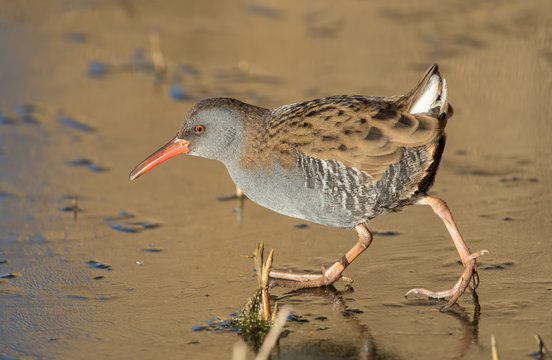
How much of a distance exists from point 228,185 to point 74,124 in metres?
1.73

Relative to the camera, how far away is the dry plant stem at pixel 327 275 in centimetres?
467

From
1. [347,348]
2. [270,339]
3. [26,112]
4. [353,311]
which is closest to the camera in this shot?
[270,339]

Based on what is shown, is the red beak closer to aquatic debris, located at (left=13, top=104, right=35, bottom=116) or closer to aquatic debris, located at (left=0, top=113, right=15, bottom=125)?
aquatic debris, located at (left=0, top=113, right=15, bottom=125)

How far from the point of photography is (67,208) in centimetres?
577

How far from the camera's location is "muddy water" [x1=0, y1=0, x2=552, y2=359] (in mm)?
4191

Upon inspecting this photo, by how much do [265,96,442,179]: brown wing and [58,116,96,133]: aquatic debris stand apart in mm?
2766

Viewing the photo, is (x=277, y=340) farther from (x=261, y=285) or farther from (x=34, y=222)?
(x=34, y=222)

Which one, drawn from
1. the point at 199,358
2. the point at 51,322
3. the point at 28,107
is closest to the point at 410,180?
the point at 199,358

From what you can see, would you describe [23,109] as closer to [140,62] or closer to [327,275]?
[140,62]

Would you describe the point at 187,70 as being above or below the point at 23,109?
above

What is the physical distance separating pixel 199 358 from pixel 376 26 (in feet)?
18.8

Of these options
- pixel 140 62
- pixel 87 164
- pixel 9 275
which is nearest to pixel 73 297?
pixel 9 275

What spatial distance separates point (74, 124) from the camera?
7.13 metres

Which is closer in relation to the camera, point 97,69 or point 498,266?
point 498,266
